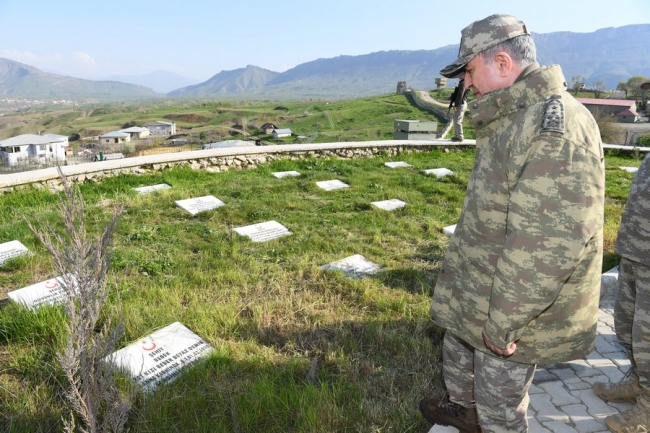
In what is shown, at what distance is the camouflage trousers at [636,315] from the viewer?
2584 millimetres

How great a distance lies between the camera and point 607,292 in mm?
4547

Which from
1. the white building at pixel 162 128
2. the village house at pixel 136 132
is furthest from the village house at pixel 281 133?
the white building at pixel 162 128

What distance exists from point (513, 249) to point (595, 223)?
1.15 ft

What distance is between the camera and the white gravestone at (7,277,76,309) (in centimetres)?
370

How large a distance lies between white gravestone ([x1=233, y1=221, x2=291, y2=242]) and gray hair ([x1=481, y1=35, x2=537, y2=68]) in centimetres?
431

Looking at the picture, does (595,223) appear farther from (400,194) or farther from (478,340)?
(400,194)

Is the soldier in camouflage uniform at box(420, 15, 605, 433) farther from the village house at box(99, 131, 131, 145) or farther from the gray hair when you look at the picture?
the village house at box(99, 131, 131, 145)

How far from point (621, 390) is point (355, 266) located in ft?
9.01

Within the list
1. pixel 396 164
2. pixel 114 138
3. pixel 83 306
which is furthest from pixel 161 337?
pixel 114 138

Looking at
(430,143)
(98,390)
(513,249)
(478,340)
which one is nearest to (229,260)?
(98,390)

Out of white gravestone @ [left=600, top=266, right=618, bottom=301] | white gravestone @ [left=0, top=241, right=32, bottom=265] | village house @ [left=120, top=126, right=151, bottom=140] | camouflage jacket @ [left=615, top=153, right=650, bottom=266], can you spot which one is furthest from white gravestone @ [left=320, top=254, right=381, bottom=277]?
village house @ [left=120, top=126, right=151, bottom=140]

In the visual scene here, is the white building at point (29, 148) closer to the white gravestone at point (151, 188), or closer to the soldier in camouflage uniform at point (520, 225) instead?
the white gravestone at point (151, 188)

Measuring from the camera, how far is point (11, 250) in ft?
16.4

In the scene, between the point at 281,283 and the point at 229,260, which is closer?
the point at 281,283
